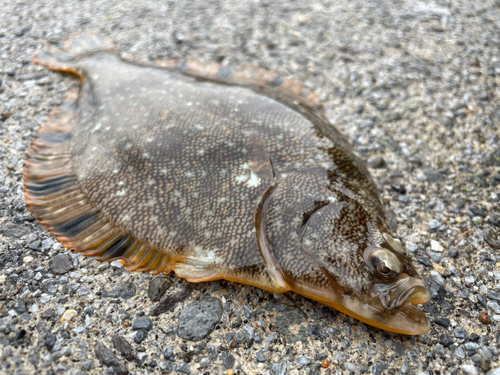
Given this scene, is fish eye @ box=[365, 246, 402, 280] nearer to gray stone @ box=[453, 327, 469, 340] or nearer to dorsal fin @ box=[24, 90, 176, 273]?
gray stone @ box=[453, 327, 469, 340]

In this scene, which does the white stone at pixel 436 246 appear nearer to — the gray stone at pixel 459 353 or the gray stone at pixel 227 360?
the gray stone at pixel 459 353

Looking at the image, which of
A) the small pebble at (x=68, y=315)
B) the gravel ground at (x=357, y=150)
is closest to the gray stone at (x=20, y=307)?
the gravel ground at (x=357, y=150)

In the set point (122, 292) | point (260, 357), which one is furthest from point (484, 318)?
point (122, 292)

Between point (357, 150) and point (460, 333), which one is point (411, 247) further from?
point (357, 150)

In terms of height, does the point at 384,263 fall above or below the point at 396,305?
above

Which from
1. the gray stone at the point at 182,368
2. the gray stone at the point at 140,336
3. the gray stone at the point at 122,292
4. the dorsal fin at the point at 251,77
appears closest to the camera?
the gray stone at the point at 182,368

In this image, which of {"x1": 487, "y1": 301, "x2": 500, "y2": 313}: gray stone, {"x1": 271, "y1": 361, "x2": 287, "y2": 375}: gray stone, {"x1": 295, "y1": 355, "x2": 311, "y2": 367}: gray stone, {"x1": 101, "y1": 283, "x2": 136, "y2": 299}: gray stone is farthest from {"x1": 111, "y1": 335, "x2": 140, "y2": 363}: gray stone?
{"x1": 487, "y1": 301, "x2": 500, "y2": 313}: gray stone
